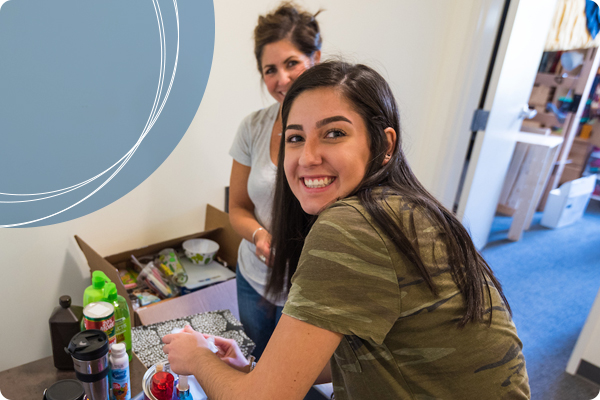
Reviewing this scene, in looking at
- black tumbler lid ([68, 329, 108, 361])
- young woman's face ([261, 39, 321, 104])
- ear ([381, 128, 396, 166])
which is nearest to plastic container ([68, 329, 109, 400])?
black tumbler lid ([68, 329, 108, 361])

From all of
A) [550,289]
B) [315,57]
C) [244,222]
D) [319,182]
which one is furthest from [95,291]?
[550,289]

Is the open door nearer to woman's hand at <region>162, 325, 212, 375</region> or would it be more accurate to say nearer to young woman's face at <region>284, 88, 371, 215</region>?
young woman's face at <region>284, 88, 371, 215</region>

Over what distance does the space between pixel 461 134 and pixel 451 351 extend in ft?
5.97

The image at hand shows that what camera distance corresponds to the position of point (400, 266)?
0.58 metres

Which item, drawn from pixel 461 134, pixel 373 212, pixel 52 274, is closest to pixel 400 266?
pixel 373 212

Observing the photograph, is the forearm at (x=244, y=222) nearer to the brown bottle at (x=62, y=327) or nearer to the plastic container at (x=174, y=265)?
the plastic container at (x=174, y=265)

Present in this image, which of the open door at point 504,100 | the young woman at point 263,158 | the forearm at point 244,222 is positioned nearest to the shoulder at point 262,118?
the young woman at point 263,158

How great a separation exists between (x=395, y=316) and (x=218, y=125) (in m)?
1.07

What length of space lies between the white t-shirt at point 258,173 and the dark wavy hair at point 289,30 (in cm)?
18

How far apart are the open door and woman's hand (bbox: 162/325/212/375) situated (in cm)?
156

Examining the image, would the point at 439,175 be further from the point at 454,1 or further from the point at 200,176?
the point at 200,176

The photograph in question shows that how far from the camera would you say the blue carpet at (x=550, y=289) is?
5.81 ft

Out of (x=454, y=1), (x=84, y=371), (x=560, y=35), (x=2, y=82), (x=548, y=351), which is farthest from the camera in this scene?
(x=560, y=35)

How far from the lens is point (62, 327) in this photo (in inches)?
33.9
